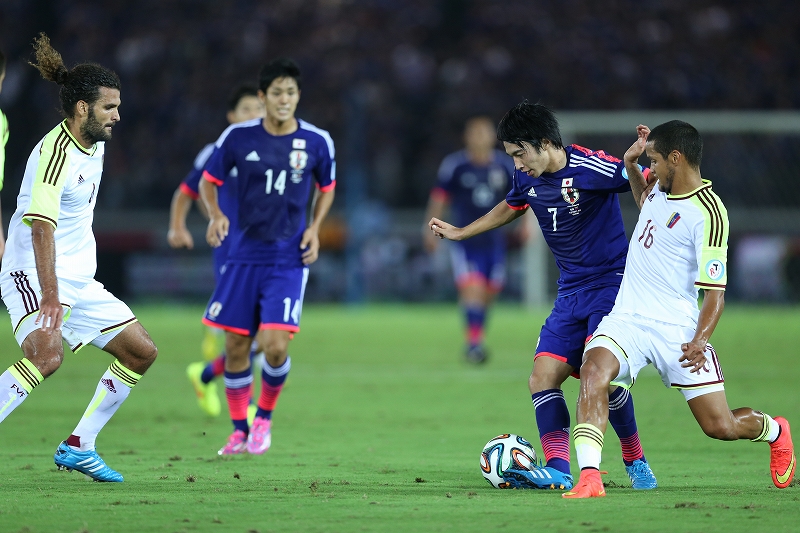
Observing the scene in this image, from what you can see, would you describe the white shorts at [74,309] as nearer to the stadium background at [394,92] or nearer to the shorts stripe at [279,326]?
the shorts stripe at [279,326]

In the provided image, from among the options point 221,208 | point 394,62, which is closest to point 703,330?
point 221,208

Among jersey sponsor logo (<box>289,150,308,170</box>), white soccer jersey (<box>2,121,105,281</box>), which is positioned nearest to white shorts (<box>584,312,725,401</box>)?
white soccer jersey (<box>2,121,105,281</box>)

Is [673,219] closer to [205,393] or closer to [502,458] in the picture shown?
[502,458]

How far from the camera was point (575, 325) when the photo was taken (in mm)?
5273

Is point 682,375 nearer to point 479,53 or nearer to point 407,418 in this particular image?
point 407,418

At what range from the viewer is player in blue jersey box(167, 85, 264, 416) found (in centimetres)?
787

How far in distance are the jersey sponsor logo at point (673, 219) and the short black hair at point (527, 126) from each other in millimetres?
704

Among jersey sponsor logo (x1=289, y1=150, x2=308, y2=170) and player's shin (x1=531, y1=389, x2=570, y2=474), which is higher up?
jersey sponsor logo (x1=289, y1=150, x2=308, y2=170)

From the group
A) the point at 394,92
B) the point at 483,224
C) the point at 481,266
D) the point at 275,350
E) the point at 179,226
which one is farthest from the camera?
the point at 394,92

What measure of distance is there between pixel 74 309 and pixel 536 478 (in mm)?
2355

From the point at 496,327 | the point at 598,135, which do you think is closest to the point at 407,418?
the point at 496,327

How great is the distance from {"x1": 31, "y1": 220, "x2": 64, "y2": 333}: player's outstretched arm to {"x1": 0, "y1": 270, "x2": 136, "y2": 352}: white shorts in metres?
0.21

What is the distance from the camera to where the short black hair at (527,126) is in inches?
201

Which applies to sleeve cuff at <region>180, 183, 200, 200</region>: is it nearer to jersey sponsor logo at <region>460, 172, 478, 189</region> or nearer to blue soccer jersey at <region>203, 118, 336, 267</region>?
blue soccer jersey at <region>203, 118, 336, 267</region>
